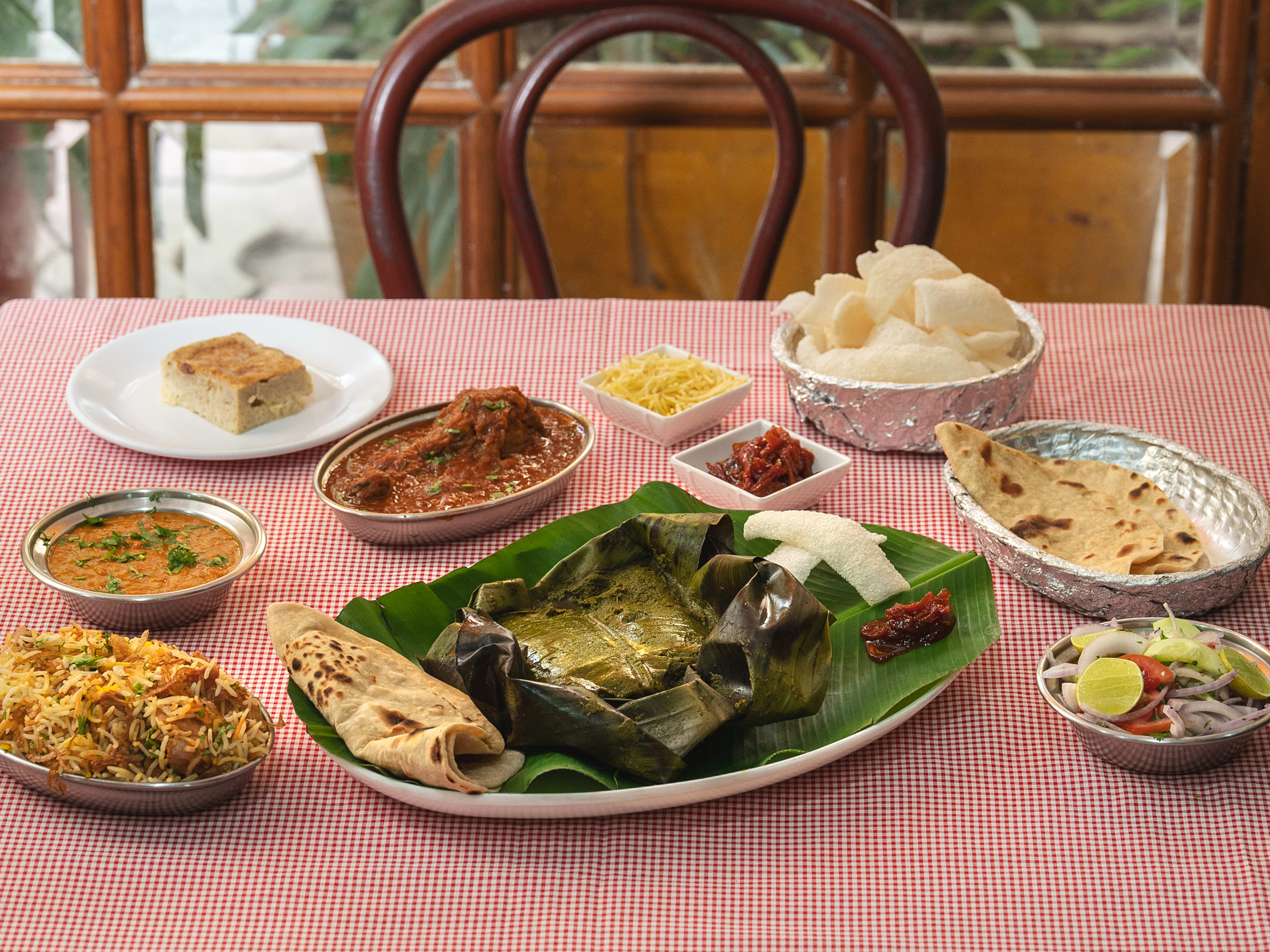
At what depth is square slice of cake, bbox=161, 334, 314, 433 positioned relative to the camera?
195cm

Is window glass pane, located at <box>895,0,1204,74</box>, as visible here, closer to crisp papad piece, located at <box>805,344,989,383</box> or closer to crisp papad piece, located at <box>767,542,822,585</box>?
crisp papad piece, located at <box>805,344,989,383</box>

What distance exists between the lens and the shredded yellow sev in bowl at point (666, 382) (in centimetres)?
198

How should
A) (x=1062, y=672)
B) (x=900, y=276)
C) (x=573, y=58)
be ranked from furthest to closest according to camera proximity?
(x=573, y=58)
(x=900, y=276)
(x=1062, y=672)

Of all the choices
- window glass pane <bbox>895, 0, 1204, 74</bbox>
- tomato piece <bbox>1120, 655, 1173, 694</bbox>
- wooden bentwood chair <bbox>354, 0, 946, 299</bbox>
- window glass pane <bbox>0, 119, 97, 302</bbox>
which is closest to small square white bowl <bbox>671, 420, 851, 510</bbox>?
tomato piece <bbox>1120, 655, 1173, 694</bbox>

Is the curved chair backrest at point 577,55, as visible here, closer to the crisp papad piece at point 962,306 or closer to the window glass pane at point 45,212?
the crisp papad piece at point 962,306

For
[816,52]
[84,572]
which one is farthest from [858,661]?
[816,52]

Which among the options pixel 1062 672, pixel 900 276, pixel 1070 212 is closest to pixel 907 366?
pixel 900 276

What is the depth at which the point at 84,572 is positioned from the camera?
A: 1.51 m

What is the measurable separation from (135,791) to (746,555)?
78 cm

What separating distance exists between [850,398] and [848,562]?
1.39 ft

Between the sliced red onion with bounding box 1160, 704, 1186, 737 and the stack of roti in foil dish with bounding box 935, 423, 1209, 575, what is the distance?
0.28 metres

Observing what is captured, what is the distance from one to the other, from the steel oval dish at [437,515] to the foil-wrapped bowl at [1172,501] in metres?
0.57

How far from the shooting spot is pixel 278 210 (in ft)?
12.7

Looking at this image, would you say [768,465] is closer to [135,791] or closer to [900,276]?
[900,276]
